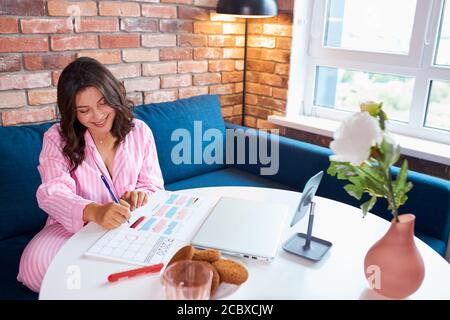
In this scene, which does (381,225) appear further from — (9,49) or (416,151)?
(9,49)

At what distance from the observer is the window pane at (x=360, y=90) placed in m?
2.25

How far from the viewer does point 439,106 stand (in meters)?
2.12

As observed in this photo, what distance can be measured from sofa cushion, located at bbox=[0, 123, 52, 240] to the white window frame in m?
1.53

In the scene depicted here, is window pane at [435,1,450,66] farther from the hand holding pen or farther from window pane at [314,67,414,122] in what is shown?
the hand holding pen

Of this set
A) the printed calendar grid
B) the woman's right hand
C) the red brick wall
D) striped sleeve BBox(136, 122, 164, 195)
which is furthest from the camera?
the red brick wall

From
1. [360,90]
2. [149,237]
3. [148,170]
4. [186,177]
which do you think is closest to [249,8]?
[360,90]

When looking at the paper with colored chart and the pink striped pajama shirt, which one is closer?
the paper with colored chart

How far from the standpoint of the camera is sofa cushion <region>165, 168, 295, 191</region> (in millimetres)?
2152

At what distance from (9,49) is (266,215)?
1.29m

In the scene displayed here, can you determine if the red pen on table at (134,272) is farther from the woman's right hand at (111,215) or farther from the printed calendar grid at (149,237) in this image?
the woman's right hand at (111,215)

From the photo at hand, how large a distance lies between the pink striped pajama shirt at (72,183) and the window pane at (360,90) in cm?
133

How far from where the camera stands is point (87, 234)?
1131 mm

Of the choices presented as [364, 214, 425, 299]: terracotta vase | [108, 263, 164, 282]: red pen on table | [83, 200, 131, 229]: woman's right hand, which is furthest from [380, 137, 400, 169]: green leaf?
[83, 200, 131, 229]: woman's right hand

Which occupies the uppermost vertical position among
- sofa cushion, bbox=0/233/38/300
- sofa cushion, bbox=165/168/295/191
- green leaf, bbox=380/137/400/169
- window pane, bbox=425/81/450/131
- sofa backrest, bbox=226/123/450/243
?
green leaf, bbox=380/137/400/169
